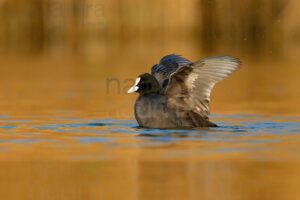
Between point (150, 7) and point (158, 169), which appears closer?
point (158, 169)

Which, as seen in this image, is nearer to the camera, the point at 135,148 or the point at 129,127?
the point at 135,148

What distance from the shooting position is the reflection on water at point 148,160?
5.95m

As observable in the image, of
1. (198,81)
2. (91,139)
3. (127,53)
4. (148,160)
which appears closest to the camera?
(148,160)

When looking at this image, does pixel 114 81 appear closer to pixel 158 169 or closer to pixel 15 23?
pixel 158 169

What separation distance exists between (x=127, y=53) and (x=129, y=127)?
46.3ft

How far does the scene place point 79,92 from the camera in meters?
14.3

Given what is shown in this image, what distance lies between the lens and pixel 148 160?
721cm

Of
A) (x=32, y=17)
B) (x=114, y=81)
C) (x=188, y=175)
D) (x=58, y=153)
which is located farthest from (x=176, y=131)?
(x=32, y=17)

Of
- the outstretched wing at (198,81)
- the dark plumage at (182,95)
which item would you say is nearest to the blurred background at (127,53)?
the dark plumage at (182,95)

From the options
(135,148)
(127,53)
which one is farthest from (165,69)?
(127,53)

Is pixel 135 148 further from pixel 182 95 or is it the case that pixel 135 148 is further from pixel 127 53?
pixel 127 53

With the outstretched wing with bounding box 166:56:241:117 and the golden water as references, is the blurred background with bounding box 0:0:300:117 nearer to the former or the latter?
the golden water

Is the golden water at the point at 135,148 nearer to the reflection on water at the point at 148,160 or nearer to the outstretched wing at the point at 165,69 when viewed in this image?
the reflection on water at the point at 148,160

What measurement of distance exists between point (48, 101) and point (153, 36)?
880 inches
